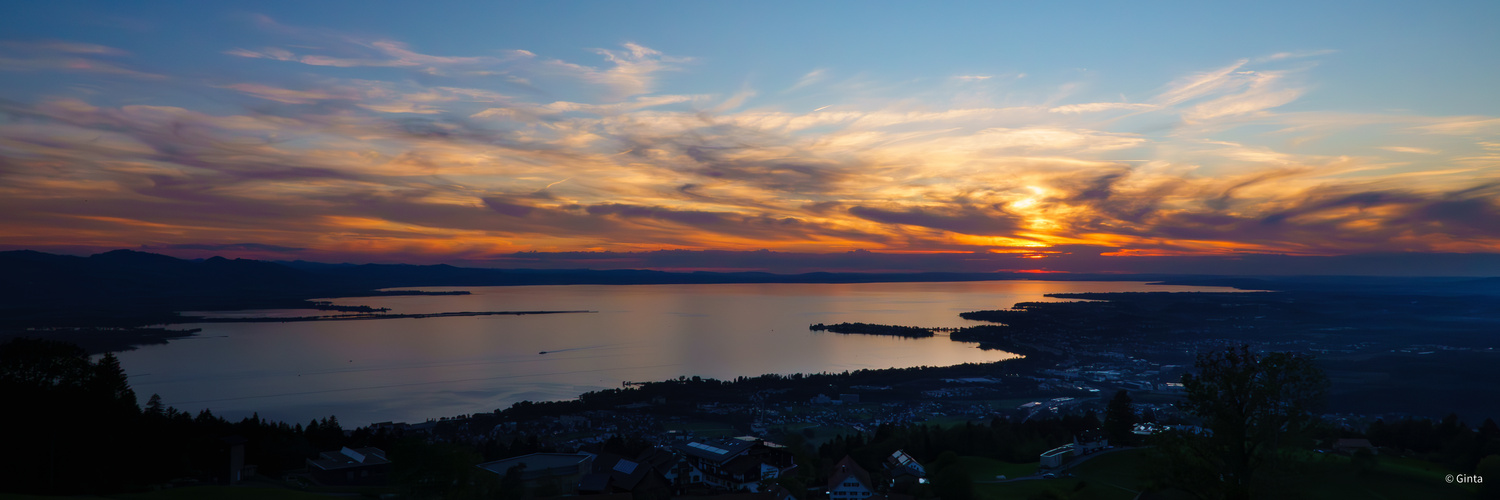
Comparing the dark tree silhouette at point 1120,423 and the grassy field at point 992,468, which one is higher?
the dark tree silhouette at point 1120,423

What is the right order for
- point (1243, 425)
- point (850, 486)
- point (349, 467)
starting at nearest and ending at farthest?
point (1243, 425)
point (850, 486)
point (349, 467)

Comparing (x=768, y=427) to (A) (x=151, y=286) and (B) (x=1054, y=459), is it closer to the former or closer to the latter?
(B) (x=1054, y=459)

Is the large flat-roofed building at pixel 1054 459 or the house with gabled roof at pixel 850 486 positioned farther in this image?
the large flat-roofed building at pixel 1054 459

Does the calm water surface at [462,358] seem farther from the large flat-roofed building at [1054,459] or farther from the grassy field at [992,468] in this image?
the large flat-roofed building at [1054,459]

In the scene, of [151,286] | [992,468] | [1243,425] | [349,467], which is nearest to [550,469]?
[349,467]

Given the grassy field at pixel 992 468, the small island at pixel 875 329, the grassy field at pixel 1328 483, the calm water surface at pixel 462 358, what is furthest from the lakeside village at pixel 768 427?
the small island at pixel 875 329

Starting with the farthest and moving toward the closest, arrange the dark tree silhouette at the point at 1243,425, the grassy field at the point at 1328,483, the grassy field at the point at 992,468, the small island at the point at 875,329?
the small island at the point at 875,329
the grassy field at the point at 992,468
the grassy field at the point at 1328,483
the dark tree silhouette at the point at 1243,425

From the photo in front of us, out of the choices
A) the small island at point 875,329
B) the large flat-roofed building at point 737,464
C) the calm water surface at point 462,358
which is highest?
the large flat-roofed building at point 737,464

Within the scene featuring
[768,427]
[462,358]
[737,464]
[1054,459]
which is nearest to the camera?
[737,464]

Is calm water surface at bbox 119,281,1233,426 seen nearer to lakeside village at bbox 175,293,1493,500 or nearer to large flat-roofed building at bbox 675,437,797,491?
lakeside village at bbox 175,293,1493,500

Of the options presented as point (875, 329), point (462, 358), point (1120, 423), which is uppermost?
point (1120, 423)

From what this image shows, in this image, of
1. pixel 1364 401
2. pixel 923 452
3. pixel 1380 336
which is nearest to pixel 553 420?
pixel 923 452
